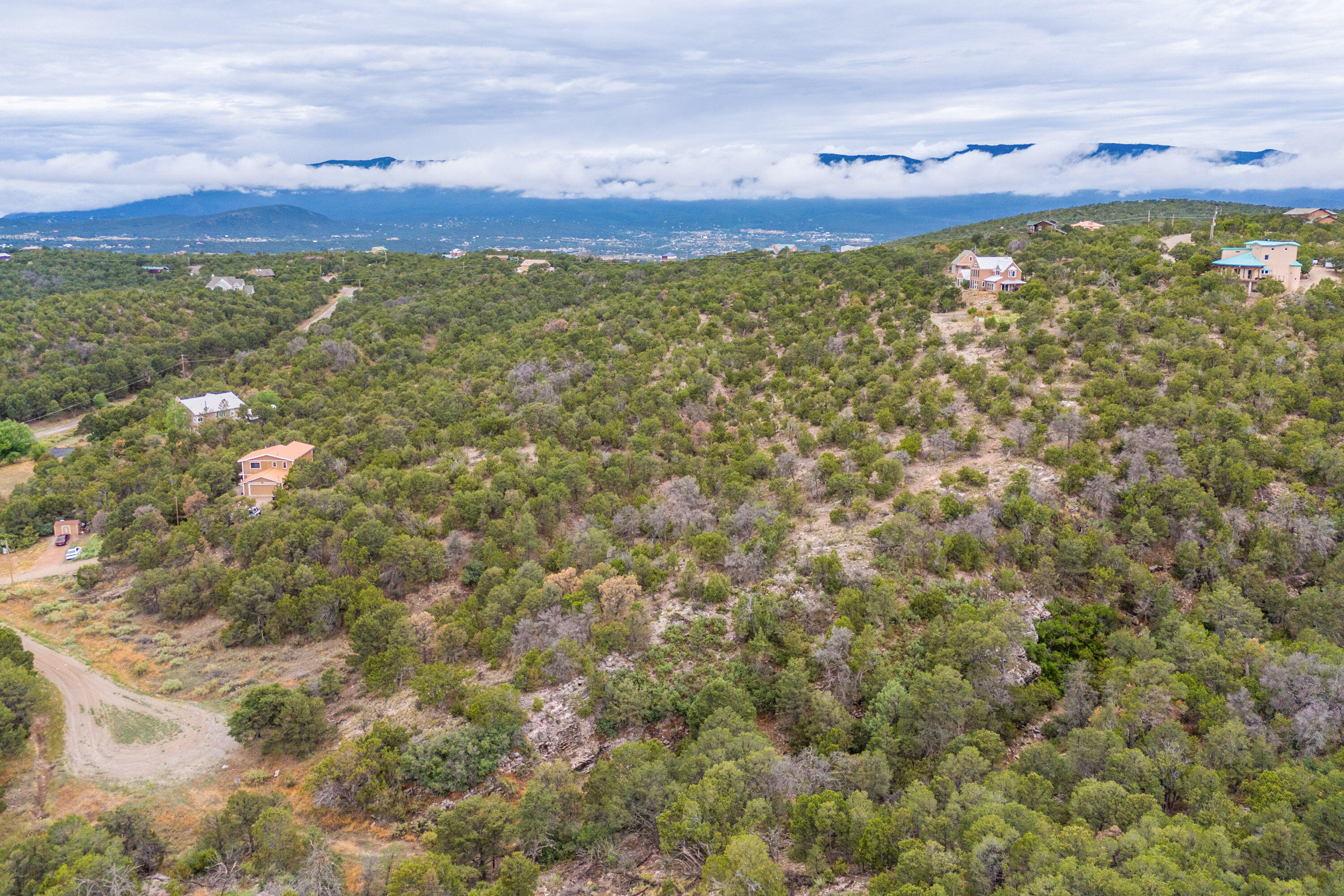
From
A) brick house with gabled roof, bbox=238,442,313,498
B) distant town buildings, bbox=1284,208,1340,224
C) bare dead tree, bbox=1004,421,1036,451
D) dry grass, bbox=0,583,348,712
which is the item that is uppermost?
distant town buildings, bbox=1284,208,1340,224

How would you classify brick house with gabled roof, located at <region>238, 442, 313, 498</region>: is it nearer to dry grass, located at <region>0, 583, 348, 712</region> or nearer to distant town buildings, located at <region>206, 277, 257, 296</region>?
dry grass, located at <region>0, 583, 348, 712</region>

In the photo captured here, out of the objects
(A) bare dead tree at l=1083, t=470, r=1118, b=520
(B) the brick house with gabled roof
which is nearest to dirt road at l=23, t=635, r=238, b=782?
(B) the brick house with gabled roof

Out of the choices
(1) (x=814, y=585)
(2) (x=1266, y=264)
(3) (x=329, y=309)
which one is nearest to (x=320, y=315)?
(3) (x=329, y=309)

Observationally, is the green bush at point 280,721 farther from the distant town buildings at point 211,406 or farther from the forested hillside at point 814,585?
the distant town buildings at point 211,406

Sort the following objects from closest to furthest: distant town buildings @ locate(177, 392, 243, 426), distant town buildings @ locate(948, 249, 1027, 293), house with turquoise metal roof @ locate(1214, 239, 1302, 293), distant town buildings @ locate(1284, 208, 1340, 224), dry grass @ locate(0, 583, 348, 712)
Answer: dry grass @ locate(0, 583, 348, 712) < house with turquoise metal roof @ locate(1214, 239, 1302, 293) < distant town buildings @ locate(948, 249, 1027, 293) < distant town buildings @ locate(177, 392, 243, 426) < distant town buildings @ locate(1284, 208, 1340, 224)

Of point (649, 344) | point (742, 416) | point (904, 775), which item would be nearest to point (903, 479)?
point (742, 416)

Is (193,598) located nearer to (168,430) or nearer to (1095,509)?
(168,430)

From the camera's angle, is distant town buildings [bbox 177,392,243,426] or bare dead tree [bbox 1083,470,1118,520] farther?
distant town buildings [bbox 177,392,243,426]

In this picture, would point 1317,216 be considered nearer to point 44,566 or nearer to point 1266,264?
point 1266,264
